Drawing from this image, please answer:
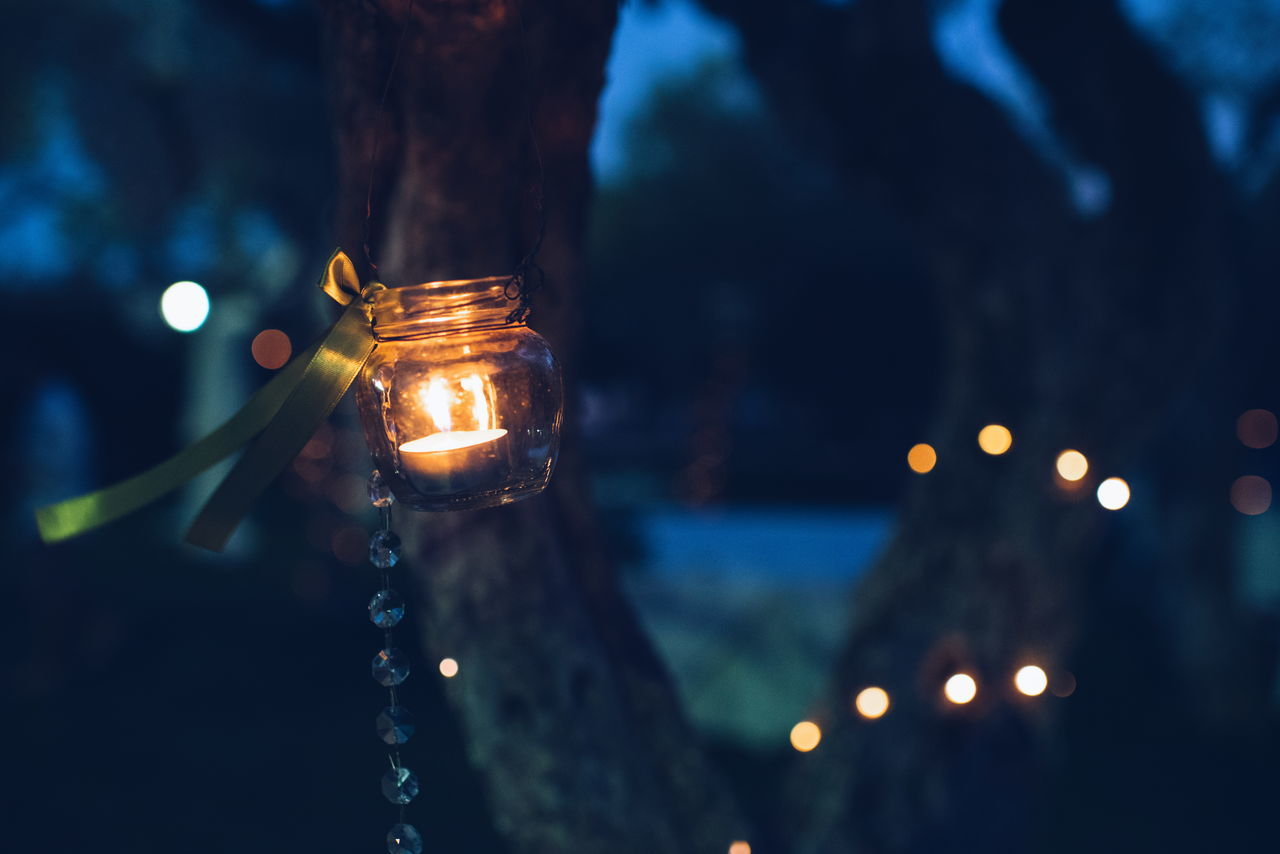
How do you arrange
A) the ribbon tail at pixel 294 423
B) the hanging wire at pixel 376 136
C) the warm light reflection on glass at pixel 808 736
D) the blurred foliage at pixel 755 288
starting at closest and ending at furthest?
1. the hanging wire at pixel 376 136
2. the ribbon tail at pixel 294 423
3. the warm light reflection on glass at pixel 808 736
4. the blurred foliage at pixel 755 288

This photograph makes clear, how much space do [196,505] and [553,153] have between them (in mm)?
→ 8323

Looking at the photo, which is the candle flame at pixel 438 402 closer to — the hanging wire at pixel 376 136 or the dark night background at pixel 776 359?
the hanging wire at pixel 376 136

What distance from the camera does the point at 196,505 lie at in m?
9.26

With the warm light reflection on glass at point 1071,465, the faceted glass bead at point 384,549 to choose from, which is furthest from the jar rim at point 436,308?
the warm light reflection on glass at point 1071,465

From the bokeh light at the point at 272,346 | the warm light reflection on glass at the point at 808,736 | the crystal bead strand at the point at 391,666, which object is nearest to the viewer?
the crystal bead strand at the point at 391,666

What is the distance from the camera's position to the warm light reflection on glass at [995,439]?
2850 millimetres

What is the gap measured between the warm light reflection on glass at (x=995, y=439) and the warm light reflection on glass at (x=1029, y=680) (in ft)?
1.95

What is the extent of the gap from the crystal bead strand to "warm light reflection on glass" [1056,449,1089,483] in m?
1.97

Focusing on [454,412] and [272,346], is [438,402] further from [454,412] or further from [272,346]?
[272,346]

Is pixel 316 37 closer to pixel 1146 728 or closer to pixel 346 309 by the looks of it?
pixel 346 309

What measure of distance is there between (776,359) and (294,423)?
11.7 m

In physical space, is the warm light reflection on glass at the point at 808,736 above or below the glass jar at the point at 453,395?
below

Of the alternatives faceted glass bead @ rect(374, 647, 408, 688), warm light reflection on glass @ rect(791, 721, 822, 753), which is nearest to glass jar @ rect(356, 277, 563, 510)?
faceted glass bead @ rect(374, 647, 408, 688)

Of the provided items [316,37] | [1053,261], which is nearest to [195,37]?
[316,37]
